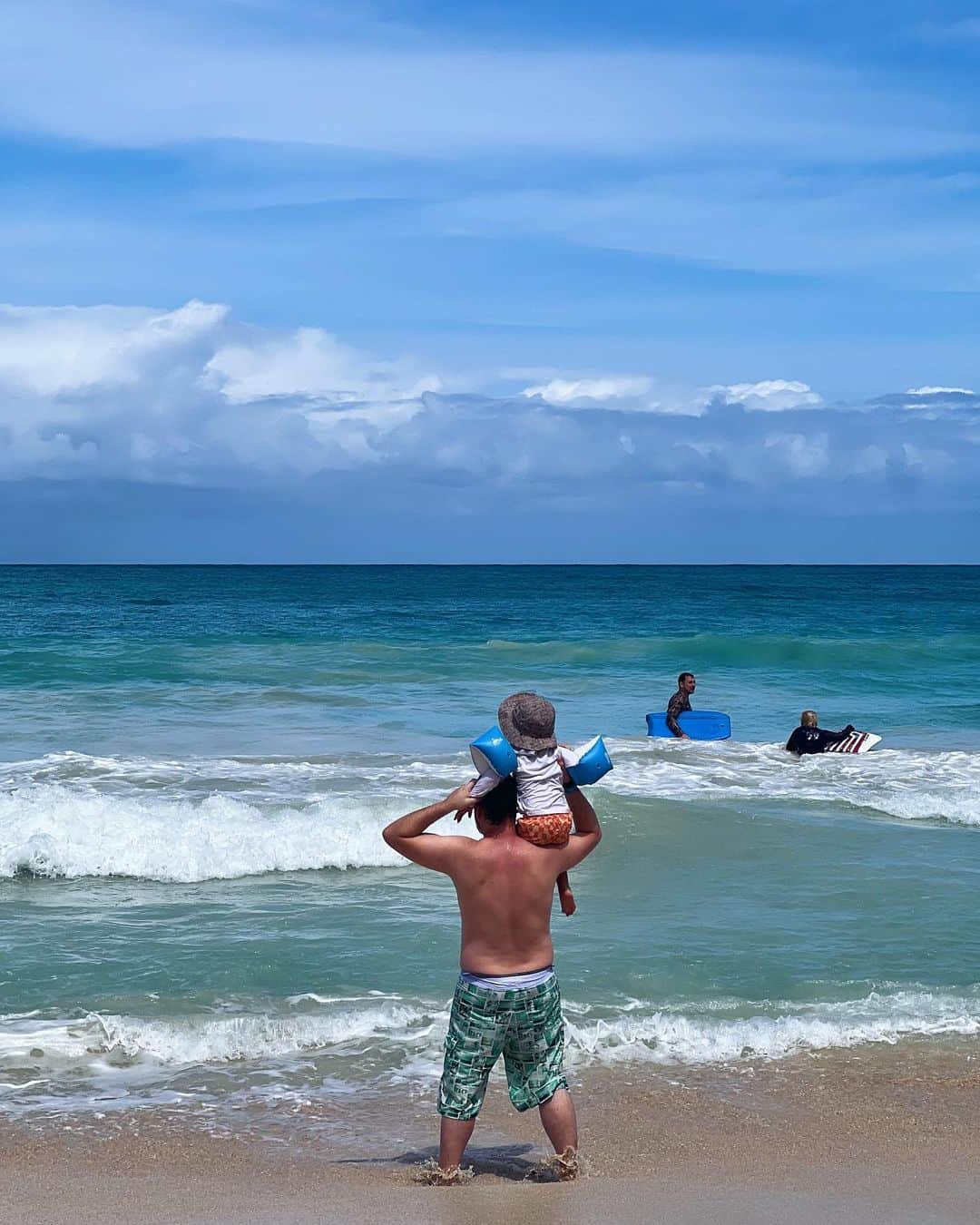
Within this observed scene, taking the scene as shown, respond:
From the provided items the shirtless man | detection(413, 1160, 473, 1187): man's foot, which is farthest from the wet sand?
the shirtless man

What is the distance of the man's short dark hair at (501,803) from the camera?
14.7 feet

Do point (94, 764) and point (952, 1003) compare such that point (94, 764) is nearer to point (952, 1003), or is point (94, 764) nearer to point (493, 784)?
point (952, 1003)

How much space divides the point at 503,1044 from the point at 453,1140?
0.42 metres

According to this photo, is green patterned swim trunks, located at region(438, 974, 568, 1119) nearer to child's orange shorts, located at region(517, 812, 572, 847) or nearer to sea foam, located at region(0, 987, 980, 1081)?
child's orange shorts, located at region(517, 812, 572, 847)

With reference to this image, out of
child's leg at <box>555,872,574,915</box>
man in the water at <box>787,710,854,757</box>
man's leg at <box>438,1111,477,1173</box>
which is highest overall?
child's leg at <box>555,872,574,915</box>

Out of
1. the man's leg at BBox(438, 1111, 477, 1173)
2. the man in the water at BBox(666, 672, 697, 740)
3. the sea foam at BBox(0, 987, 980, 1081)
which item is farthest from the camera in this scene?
the man in the water at BBox(666, 672, 697, 740)

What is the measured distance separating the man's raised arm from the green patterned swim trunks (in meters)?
0.48

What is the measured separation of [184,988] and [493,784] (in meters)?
3.86

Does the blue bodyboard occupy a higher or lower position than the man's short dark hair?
lower

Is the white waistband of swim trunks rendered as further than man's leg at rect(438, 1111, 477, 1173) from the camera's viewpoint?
No

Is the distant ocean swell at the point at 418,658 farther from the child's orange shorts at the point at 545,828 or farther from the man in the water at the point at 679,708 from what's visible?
the child's orange shorts at the point at 545,828

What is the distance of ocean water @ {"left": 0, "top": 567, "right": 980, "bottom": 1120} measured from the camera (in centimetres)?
666

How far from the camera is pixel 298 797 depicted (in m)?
13.6

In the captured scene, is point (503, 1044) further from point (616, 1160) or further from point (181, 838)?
point (181, 838)
